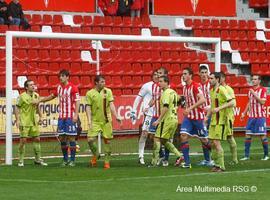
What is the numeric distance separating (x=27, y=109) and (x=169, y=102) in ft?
11.0

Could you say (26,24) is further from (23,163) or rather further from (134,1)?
(23,163)

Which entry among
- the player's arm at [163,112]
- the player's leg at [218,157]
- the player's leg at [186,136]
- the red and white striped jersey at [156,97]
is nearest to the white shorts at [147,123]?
the red and white striped jersey at [156,97]

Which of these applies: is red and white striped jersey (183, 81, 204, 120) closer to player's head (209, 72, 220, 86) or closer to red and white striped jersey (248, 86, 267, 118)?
player's head (209, 72, 220, 86)

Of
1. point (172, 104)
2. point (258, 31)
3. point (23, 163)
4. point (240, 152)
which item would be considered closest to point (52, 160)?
point (23, 163)

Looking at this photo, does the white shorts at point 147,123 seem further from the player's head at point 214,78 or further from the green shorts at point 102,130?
the player's head at point 214,78

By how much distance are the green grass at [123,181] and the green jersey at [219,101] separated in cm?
106

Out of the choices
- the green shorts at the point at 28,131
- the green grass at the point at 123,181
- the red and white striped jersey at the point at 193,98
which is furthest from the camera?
the green shorts at the point at 28,131

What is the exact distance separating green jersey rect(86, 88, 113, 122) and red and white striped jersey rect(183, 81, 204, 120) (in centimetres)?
172

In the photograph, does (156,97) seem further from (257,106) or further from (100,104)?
(257,106)

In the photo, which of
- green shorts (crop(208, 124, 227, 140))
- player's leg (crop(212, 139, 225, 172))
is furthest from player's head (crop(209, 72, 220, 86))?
player's leg (crop(212, 139, 225, 172))

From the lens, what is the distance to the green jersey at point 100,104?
73.3ft

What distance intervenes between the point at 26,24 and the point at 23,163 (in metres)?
10.7

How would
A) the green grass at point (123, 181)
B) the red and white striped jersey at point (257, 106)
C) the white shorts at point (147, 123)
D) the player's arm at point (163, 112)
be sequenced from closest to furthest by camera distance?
1. the green grass at point (123, 181)
2. the player's arm at point (163, 112)
3. the white shorts at point (147, 123)
4. the red and white striped jersey at point (257, 106)

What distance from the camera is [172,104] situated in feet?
72.6
